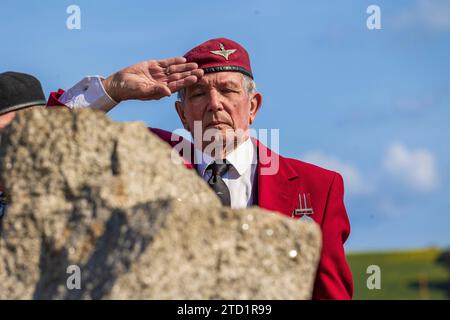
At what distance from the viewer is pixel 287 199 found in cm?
570

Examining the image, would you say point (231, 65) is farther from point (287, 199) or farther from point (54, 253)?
point (54, 253)

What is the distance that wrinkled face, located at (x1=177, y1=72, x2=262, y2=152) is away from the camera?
5668 mm

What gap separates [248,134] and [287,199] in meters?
0.58

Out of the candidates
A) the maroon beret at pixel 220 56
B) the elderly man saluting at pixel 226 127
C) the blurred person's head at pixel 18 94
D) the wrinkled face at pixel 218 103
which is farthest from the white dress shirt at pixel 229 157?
the blurred person's head at pixel 18 94

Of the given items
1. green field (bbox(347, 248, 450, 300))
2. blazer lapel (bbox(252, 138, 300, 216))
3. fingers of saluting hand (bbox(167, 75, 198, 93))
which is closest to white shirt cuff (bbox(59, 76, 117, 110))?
fingers of saluting hand (bbox(167, 75, 198, 93))

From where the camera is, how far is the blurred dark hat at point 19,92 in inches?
254

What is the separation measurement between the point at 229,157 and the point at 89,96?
104 cm

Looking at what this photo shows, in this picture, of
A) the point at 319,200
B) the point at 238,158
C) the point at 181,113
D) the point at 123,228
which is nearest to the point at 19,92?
the point at 181,113

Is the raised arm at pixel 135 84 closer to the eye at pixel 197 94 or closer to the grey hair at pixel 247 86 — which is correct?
the eye at pixel 197 94

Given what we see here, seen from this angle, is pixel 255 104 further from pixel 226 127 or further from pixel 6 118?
pixel 6 118

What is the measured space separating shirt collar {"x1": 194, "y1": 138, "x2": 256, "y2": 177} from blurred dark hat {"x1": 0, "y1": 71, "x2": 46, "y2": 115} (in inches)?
61.6

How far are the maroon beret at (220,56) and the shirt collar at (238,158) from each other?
56 cm
